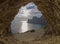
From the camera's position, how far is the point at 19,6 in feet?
4.73

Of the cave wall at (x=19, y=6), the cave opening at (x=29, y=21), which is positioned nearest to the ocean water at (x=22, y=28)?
the cave opening at (x=29, y=21)

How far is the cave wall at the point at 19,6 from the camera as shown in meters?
1.33

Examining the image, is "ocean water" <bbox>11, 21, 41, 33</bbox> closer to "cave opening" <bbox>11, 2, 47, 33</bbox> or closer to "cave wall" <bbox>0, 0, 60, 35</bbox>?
"cave opening" <bbox>11, 2, 47, 33</bbox>

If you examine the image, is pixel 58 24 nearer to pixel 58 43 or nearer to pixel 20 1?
pixel 58 43

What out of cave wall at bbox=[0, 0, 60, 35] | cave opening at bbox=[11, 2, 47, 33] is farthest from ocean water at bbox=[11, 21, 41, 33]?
cave wall at bbox=[0, 0, 60, 35]

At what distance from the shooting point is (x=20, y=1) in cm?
138

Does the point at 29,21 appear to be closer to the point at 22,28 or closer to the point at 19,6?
the point at 22,28

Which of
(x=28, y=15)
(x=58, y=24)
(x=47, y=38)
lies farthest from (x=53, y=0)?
(x=28, y=15)

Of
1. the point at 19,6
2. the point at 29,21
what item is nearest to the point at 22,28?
the point at 29,21

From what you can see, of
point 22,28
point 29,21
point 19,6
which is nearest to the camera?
point 19,6

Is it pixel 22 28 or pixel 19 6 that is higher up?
pixel 19 6

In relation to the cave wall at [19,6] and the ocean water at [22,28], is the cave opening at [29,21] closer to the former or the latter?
the ocean water at [22,28]

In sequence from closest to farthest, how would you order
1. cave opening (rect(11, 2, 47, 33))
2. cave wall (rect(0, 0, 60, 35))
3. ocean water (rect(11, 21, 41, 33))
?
cave wall (rect(0, 0, 60, 35)), ocean water (rect(11, 21, 41, 33)), cave opening (rect(11, 2, 47, 33))

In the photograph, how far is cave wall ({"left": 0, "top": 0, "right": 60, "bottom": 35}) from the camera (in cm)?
133
